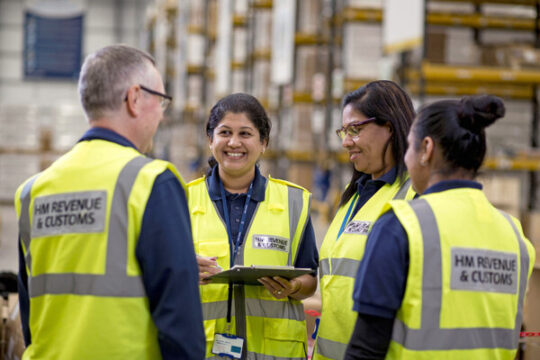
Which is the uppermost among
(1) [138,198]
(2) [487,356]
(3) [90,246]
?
(1) [138,198]

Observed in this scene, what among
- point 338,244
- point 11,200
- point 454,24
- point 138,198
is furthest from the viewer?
point 11,200

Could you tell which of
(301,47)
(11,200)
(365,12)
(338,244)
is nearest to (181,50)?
(11,200)

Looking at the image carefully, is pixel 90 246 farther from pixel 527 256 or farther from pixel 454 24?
pixel 454 24

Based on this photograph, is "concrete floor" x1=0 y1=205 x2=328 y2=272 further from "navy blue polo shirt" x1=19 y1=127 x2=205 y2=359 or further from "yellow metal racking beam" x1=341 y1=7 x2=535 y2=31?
"navy blue polo shirt" x1=19 y1=127 x2=205 y2=359

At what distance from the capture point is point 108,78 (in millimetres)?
1866

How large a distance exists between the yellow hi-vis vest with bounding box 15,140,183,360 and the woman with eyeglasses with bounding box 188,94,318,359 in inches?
27.3

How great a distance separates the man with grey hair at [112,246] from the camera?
70.4 inches

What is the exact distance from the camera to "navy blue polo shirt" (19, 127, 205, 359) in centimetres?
178

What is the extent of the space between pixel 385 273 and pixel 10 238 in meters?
9.32

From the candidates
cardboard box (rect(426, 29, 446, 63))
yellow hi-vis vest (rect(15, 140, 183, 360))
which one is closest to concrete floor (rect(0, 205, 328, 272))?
cardboard box (rect(426, 29, 446, 63))

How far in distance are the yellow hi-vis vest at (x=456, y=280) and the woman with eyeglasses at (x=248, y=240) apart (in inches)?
34.6

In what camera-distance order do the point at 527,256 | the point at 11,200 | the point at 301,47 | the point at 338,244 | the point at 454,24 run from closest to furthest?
1. the point at 527,256
2. the point at 338,244
3. the point at 454,24
4. the point at 301,47
5. the point at 11,200

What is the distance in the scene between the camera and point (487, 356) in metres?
1.85

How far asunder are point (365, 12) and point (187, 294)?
23.5 ft
